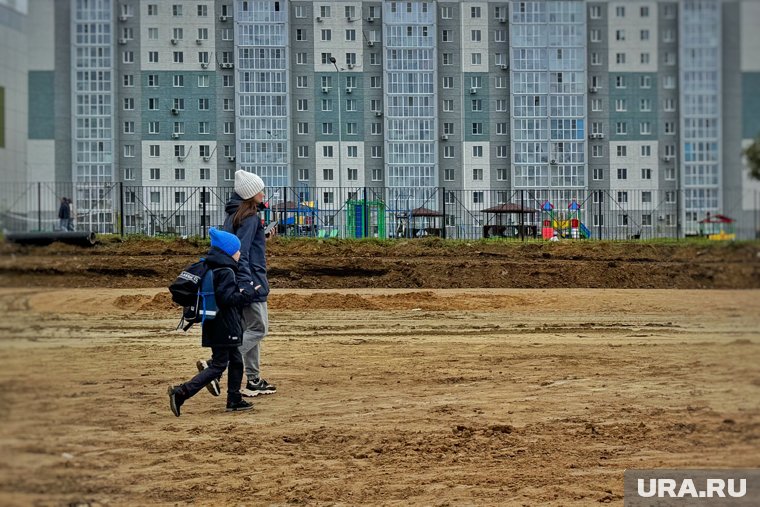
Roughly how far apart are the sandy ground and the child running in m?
0.28

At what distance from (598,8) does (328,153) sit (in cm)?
124

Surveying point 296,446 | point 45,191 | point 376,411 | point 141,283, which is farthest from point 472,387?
point 141,283

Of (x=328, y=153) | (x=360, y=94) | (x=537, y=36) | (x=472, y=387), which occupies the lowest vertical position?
(x=472, y=387)

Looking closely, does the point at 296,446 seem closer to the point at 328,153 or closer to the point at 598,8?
the point at 328,153

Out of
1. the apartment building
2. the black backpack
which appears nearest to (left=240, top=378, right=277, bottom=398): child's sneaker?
the black backpack

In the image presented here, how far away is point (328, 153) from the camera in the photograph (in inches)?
146

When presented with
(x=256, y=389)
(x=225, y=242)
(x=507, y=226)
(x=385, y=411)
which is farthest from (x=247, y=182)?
(x=256, y=389)

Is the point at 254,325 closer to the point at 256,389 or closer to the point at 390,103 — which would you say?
the point at 256,389

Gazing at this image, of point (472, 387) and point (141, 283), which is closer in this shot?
point (472, 387)

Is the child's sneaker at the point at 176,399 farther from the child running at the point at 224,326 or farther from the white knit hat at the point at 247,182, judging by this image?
the white knit hat at the point at 247,182

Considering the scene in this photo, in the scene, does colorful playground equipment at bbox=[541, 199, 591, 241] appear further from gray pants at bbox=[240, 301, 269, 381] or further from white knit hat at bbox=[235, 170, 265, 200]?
gray pants at bbox=[240, 301, 269, 381]

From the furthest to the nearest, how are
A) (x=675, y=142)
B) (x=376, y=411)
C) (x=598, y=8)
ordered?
(x=376, y=411) → (x=675, y=142) → (x=598, y=8)

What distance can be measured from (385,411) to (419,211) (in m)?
4.75

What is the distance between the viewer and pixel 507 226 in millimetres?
3582
